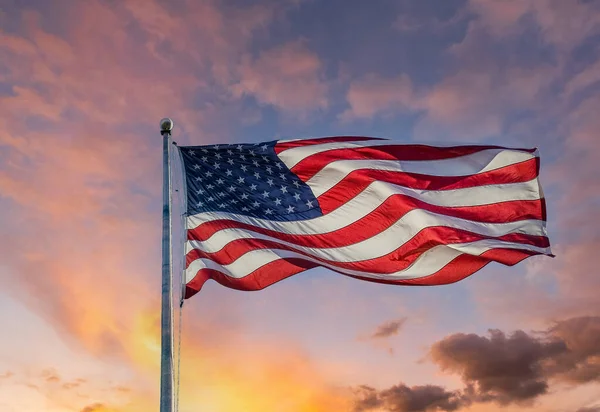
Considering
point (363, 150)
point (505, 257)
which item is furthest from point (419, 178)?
point (505, 257)

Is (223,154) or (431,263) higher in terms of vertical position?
(223,154)

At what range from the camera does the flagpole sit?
16375 millimetres

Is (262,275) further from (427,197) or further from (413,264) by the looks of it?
(427,197)

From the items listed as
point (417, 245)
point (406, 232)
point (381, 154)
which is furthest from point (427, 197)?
point (381, 154)

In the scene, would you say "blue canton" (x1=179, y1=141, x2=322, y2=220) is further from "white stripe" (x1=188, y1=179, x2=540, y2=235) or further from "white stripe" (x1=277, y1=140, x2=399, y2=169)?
"white stripe" (x1=188, y1=179, x2=540, y2=235)

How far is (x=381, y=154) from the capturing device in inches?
867

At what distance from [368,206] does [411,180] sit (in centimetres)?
160

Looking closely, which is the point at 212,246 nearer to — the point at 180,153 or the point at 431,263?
the point at 180,153

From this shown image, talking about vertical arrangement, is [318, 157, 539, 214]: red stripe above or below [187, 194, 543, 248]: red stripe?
above

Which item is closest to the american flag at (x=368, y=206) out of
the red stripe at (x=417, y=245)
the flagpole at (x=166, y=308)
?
the red stripe at (x=417, y=245)

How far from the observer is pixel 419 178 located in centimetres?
2181

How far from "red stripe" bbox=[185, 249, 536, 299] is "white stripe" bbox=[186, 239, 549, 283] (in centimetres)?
12

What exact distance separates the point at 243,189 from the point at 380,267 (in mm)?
4838

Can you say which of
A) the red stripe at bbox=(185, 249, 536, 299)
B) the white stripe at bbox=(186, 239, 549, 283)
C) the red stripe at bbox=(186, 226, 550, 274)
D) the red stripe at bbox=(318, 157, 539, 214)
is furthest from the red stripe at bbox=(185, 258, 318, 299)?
the red stripe at bbox=(318, 157, 539, 214)
